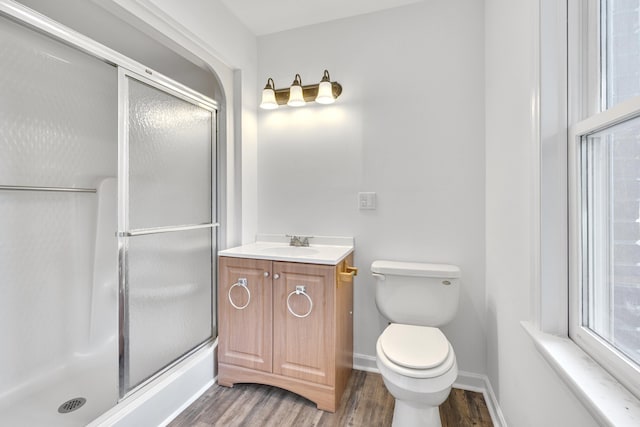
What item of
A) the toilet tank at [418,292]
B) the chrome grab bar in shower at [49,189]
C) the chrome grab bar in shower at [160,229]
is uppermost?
the chrome grab bar in shower at [49,189]

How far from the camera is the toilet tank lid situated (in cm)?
171

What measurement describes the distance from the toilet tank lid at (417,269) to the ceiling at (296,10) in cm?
173

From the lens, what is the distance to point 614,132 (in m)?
0.80

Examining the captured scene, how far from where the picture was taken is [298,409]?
1675 millimetres

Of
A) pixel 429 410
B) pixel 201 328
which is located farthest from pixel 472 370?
pixel 201 328

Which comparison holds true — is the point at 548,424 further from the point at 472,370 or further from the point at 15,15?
the point at 15,15

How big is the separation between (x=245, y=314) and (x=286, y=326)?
0.28m

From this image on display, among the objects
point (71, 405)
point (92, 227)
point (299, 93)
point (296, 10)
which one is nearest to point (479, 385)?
point (299, 93)

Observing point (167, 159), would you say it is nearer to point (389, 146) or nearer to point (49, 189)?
point (49, 189)

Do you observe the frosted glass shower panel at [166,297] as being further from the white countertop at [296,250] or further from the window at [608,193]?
the window at [608,193]

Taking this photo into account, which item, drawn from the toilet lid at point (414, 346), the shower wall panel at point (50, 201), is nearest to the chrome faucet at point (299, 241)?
the toilet lid at point (414, 346)

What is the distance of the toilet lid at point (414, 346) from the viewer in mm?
1312

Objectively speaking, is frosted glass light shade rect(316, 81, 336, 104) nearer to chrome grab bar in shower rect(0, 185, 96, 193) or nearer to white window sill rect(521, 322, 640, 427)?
chrome grab bar in shower rect(0, 185, 96, 193)

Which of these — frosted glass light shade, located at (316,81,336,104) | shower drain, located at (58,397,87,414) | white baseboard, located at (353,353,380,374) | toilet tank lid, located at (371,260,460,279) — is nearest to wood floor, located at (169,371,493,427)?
white baseboard, located at (353,353,380,374)
